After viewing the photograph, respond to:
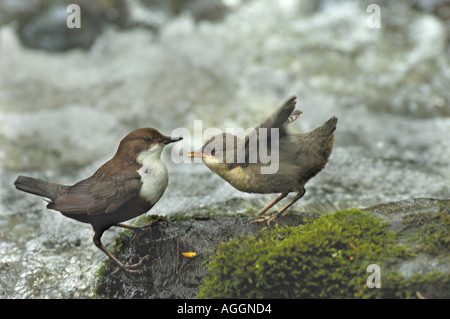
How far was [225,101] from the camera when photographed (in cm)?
898

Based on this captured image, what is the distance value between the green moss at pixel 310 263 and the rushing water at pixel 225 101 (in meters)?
1.91

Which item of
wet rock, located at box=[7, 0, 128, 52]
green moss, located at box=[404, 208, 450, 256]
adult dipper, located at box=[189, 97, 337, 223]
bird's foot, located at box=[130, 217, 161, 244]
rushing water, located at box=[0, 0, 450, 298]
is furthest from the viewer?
wet rock, located at box=[7, 0, 128, 52]

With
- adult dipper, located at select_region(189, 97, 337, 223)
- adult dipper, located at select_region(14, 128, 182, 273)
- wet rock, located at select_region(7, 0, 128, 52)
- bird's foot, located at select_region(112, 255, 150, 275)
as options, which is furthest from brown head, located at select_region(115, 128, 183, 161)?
wet rock, located at select_region(7, 0, 128, 52)

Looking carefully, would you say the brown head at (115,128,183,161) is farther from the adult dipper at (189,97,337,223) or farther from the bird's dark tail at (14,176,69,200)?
the bird's dark tail at (14,176,69,200)

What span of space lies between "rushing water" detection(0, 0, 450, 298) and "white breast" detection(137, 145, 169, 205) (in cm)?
159

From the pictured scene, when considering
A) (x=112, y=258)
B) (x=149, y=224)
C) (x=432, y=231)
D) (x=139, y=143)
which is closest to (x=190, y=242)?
(x=149, y=224)

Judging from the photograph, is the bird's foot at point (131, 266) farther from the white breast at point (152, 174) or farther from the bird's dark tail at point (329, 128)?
the bird's dark tail at point (329, 128)

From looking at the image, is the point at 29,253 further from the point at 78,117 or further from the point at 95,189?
the point at 78,117

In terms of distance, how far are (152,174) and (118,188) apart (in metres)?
0.27

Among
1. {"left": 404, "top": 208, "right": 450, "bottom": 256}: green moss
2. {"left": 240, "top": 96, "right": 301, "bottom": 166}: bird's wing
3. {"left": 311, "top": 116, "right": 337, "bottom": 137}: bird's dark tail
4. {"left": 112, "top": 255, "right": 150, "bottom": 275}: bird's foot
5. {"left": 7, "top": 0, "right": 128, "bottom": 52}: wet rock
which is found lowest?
{"left": 112, "top": 255, "right": 150, "bottom": 275}: bird's foot

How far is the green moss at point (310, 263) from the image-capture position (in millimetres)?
3088

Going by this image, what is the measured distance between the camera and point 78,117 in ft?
29.1

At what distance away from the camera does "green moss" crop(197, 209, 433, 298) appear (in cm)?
309
